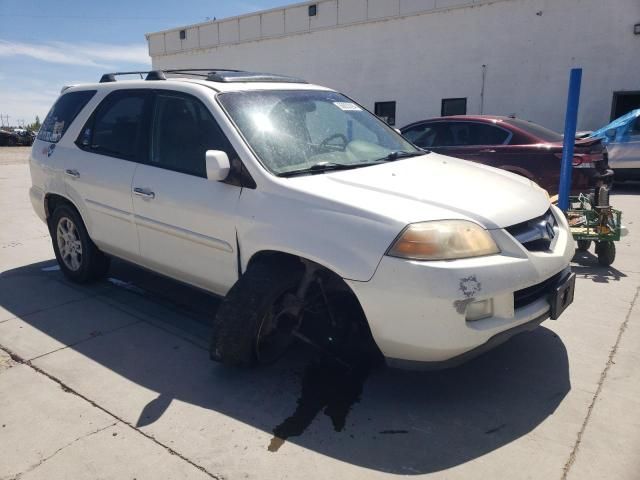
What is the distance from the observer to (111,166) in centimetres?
405

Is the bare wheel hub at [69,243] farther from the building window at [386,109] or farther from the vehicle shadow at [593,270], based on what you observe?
the building window at [386,109]

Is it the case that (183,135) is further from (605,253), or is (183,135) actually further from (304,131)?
(605,253)

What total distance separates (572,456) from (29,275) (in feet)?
16.1

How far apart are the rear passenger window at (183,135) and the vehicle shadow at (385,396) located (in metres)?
1.25

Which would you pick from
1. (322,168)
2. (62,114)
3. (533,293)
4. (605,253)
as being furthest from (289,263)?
(605,253)

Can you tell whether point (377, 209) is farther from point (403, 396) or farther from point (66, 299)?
point (66, 299)

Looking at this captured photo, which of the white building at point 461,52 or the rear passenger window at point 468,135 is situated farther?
the white building at point 461,52

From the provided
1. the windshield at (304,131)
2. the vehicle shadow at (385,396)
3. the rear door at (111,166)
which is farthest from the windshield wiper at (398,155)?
the rear door at (111,166)

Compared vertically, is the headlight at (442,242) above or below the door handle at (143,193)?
below

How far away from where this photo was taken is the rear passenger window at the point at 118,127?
3.98 meters

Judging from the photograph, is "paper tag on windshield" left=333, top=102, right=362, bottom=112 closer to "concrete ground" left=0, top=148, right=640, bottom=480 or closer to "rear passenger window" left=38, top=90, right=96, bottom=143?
"concrete ground" left=0, top=148, right=640, bottom=480

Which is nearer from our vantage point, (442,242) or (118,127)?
(442,242)

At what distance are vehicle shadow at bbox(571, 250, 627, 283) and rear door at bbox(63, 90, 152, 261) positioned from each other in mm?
4062

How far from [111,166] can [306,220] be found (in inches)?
78.7
